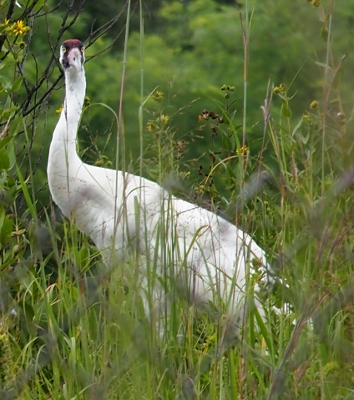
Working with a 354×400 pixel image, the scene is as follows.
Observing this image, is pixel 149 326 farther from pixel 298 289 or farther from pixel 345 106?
pixel 345 106

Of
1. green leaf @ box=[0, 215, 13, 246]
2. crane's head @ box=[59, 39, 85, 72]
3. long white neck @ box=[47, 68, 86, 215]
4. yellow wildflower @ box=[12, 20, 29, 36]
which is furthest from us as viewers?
crane's head @ box=[59, 39, 85, 72]

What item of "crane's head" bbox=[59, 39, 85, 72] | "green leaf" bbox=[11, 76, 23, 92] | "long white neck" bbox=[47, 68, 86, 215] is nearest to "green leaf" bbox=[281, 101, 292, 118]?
"green leaf" bbox=[11, 76, 23, 92]

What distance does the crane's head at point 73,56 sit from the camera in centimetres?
367

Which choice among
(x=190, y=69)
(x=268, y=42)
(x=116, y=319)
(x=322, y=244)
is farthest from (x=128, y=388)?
(x=190, y=69)

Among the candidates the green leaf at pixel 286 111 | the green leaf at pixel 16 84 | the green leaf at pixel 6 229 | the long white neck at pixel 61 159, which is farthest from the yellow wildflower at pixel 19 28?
the long white neck at pixel 61 159

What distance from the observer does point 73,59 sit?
12.1 feet

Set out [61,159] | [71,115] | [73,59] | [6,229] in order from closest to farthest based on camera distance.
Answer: [6,229], [61,159], [71,115], [73,59]

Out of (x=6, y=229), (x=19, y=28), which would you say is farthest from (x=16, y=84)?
(x=6, y=229)

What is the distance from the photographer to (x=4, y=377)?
144 cm

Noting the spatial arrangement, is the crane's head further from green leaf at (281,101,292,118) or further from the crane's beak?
green leaf at (281,101,292,118)

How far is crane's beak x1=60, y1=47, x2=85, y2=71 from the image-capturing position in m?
3.67

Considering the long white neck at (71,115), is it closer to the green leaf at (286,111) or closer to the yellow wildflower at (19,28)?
the yellow wildflower at (19,28)

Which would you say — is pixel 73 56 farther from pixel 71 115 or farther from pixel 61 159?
pixel 61 159

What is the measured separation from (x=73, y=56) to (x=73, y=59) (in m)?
0.01
